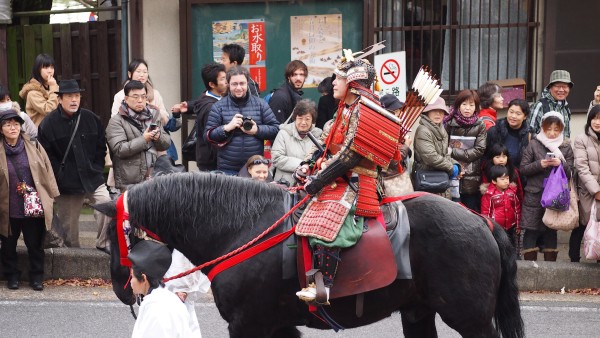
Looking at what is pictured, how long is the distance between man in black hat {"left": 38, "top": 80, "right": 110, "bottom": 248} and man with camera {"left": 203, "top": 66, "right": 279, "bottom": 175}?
48.3 inches

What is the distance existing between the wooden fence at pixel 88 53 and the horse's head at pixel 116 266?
7164 millimetres

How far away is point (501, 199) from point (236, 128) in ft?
9.56

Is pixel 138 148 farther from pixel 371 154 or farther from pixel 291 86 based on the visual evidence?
pixel 371 154

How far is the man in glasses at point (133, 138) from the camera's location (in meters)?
10.4

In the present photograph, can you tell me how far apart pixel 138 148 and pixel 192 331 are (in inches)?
187

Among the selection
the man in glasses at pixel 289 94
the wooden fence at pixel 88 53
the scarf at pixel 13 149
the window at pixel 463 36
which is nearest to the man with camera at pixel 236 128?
the man in glasses at pixel 289 94

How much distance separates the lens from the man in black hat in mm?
10375

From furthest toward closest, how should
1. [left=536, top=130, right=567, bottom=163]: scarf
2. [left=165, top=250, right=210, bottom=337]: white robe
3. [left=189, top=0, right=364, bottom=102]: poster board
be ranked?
1. [left=189, top=0, right=364, bottom=102]: poster board
2. [left=536, top=130, right=567, bottom=163]: scarf
3. [left=165, top=250, right=210, bottom=337]: white robe

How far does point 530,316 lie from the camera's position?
9.09 metres

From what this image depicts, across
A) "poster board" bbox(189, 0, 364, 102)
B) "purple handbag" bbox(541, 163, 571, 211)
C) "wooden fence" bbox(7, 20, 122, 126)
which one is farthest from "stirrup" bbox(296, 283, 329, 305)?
"wooden fence" bbox(7, 20, 122, 126)

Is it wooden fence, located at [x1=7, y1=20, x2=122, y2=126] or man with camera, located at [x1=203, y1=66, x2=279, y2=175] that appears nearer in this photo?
man with camera, located at [x1=203, y1=66, x2=279, y2=175]

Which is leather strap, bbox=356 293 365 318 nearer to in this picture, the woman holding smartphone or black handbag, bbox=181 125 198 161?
the woman holding smartphone

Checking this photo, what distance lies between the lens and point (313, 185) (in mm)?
6188

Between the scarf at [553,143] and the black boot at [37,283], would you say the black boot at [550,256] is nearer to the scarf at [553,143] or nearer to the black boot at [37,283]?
the scarf at [553,143]
